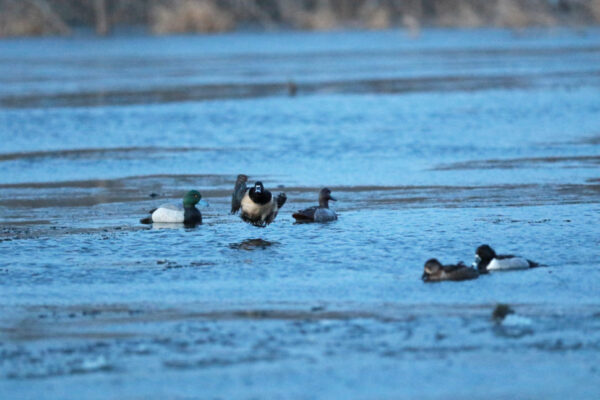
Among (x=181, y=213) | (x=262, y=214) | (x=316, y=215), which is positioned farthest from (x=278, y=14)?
(x=262, y=214)

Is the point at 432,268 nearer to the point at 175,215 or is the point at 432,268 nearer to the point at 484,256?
the point at 484,256

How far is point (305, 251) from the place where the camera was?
974cm

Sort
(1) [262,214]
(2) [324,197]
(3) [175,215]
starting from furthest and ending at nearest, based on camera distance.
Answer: (2) [324,197] < (3) [175,215] < (1) [262,214]

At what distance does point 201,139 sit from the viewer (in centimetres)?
1914

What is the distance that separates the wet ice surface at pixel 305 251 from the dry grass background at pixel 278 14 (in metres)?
36.8

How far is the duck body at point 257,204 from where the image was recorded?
10.5 m

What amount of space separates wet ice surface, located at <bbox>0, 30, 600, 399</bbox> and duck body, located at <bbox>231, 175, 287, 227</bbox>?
0.16 metres

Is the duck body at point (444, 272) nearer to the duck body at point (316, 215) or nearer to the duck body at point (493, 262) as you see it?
the duck body at point (493, 262)

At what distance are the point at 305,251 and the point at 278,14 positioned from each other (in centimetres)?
5827

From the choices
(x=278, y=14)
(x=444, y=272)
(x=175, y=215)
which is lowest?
(x=444, y=272)

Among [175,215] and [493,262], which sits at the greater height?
[175,215]

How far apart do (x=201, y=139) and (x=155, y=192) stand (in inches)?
222

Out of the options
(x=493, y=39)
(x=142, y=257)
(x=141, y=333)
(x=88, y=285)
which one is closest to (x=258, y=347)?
(x=141, y=333)

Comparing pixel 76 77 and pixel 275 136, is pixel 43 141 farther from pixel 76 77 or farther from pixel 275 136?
pixel 76 77
